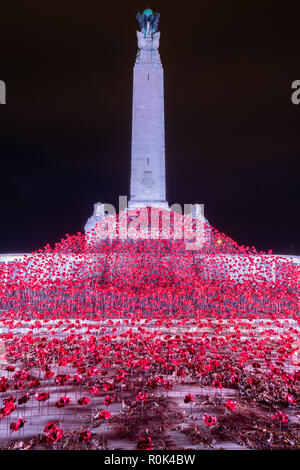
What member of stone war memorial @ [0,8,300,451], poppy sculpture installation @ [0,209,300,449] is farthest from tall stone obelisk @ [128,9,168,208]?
poppy sculpture installation @ [0,209,300,449]

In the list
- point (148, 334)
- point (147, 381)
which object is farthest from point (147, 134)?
point (147, 381)

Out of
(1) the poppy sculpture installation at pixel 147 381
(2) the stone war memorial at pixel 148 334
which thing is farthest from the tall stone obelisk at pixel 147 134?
(1) the poppy sculpture installation at pixel 147 381

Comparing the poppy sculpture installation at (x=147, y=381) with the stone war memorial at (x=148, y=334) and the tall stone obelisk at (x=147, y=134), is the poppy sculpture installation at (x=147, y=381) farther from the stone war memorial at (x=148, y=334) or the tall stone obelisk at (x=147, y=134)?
the tall stone obelisk at (x=147, y=134)

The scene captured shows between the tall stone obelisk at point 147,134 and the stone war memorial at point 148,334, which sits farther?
the tall stone obelisk at point 147,134

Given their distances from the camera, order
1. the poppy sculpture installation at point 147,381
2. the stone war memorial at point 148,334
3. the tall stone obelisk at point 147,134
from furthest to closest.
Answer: the tall stone obelisk at point 147,134
the stone war memorial at point 148,334
the poppy sculpture installation at point 147,381

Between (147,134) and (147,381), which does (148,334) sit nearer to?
(147,381)
